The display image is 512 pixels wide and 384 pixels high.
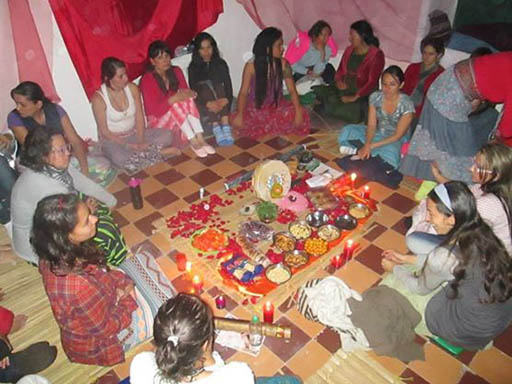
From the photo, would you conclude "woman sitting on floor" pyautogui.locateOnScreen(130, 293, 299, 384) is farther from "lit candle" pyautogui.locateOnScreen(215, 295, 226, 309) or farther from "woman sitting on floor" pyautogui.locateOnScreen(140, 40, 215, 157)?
"woman sitting on floor" pyautogui.locateOnScreen(140, 40, 215, 157)

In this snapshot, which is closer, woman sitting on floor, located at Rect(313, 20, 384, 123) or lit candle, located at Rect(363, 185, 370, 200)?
lit candle, located at Rect(363, 185, 370, 200)

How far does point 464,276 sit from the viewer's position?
8.25ft

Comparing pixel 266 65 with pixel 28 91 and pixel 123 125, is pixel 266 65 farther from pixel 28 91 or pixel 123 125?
pixel 28 91

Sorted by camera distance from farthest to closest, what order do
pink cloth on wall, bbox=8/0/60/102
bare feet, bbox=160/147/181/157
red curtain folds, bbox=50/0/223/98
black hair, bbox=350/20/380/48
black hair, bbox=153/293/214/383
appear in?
black hair, bbox=350/20/380/48, bare feet, bbox=160/147/181/157, red curtain folds, bbox=50/0/223/98, pink cloth on wall, bbox=8/0/60/102, black hair, bbox=153/293/214/383

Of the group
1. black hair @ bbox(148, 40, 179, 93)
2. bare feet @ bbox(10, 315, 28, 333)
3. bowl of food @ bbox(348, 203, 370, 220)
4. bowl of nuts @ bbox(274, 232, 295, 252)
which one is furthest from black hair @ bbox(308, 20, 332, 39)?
bare feet @ bbox(10, 315, 28, 333)

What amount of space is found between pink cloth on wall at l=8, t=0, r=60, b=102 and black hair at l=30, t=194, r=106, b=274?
265 centimetres

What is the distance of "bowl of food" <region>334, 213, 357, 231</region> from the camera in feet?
12.7

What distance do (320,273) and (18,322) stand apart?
263 centimetres

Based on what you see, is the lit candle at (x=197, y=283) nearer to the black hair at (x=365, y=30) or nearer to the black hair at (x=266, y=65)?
the black hair at (x=266, y=65)

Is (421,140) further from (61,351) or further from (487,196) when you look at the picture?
(61,351)

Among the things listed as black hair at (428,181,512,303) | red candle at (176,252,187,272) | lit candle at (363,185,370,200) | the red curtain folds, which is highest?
the red curtain folds

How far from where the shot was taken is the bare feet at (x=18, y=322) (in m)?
3.24

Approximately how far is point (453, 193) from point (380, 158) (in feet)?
7.59

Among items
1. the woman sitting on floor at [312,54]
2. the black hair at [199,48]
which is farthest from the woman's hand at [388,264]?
the woman sitting on floor at [312,54]
